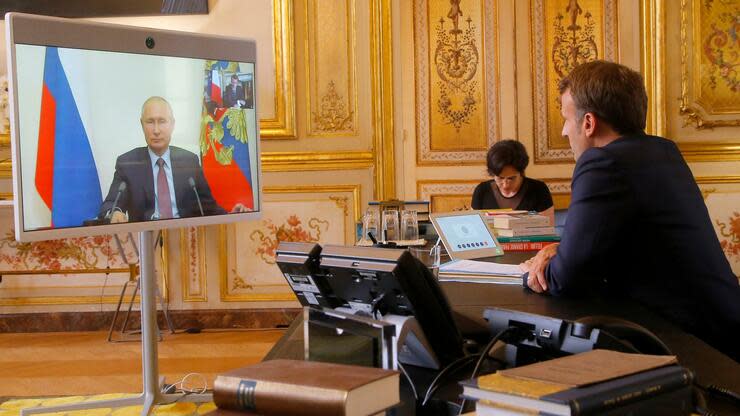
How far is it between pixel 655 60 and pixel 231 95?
3199mm

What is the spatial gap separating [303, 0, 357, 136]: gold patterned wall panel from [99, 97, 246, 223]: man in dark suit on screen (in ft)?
7.15

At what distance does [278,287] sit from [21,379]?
154 cm

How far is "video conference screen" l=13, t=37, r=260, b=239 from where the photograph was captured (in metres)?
2.27

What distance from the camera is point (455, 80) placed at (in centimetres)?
600

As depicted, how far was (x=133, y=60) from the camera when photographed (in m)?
2.50

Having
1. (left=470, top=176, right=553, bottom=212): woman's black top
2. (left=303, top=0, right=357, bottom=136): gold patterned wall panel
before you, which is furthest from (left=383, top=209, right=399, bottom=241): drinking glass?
(left=303, top=0, right=357, bottom=136): gold patterned wall panel

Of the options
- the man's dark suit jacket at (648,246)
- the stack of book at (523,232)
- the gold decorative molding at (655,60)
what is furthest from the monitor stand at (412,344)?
the gold decorative molding at (655,60)

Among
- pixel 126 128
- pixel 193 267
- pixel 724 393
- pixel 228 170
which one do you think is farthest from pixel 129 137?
pixel 193 267

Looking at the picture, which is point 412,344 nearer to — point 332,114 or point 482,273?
point 482,273

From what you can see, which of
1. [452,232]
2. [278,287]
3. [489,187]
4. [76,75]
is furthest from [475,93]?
[76,75]

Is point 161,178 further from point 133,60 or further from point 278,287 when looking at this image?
point 278,287

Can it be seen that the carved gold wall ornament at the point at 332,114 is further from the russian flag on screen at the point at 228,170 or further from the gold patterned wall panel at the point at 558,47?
the russian flag on screen at the point at 228,170

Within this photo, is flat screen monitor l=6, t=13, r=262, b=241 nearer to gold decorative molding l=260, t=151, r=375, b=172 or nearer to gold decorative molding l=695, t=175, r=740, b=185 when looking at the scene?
gold decorative molding l=260, t=151, r=375, b=172

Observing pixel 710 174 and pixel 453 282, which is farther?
pixel 710 174
